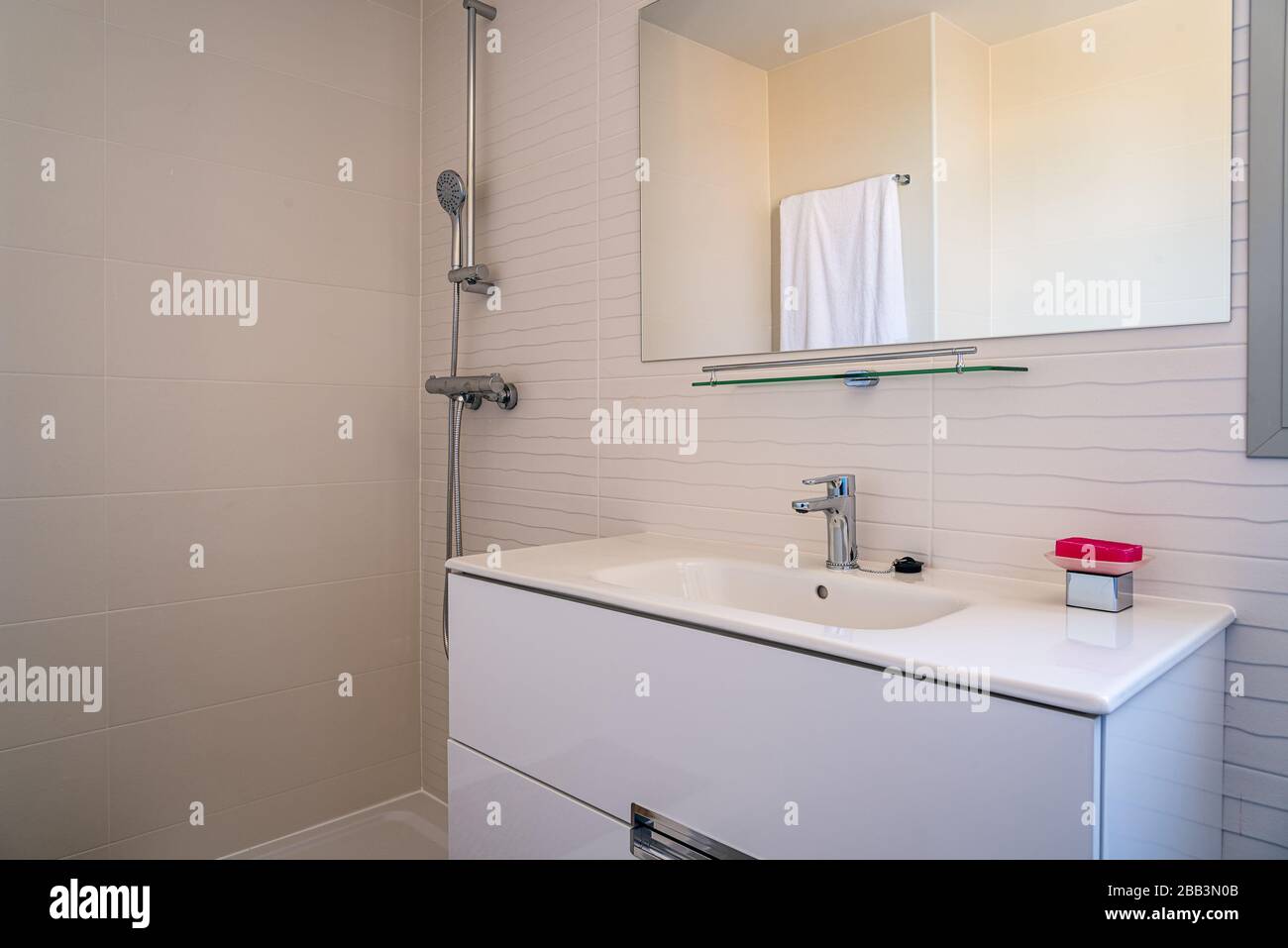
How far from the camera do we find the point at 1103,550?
3.16 ft

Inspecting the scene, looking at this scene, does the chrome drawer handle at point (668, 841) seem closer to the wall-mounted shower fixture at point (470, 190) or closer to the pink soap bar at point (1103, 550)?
the pink soap bar at point (1103, 550)

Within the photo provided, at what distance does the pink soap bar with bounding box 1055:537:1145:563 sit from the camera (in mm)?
950

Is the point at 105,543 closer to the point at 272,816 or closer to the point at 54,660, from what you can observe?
the point at 54,660

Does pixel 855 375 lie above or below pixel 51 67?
below

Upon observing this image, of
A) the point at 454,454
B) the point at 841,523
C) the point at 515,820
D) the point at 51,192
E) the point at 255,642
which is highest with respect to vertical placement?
the point at 51,192

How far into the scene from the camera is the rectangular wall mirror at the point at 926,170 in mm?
1005

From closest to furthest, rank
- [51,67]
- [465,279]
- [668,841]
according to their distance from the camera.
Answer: [668,841] < [51,67] < [465,279]

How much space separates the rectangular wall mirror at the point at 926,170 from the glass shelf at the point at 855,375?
0.06 meters

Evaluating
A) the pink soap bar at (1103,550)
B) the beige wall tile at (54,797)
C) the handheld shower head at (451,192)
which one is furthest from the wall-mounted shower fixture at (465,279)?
the pink soap bar at (1103,550)

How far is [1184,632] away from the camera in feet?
2.84

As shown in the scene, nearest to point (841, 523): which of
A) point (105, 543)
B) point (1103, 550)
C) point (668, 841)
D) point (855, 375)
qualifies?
point (855, 375)

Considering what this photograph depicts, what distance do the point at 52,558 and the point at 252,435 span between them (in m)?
0.47

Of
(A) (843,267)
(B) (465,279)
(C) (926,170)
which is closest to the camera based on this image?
(C) (926,170)
